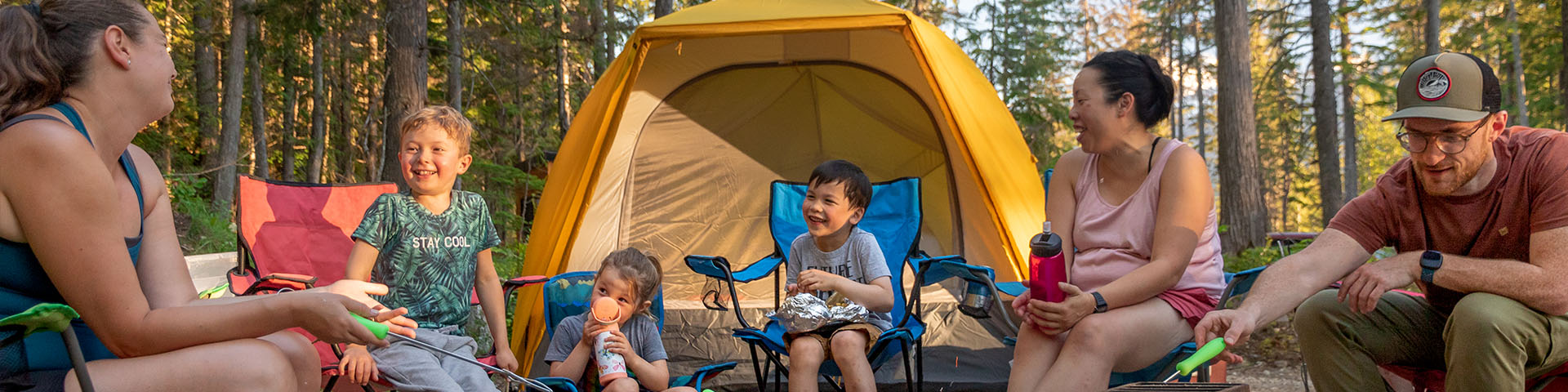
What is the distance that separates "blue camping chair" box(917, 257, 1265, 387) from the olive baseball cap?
508 mm

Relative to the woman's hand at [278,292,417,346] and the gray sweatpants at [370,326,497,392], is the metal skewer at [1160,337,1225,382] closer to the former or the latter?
the woman's hand at [278,292,417,346]

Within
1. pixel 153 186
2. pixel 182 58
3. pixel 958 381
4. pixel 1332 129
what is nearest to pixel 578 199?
pixel 958 381

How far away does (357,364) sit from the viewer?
216 cm

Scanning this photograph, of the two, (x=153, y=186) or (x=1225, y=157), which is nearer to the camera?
(x=153, y=186)

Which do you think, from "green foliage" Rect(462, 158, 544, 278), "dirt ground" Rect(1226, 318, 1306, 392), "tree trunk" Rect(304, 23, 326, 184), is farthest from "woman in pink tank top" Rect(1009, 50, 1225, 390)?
"tree trunk" Rect(304, 23, 326, 184)

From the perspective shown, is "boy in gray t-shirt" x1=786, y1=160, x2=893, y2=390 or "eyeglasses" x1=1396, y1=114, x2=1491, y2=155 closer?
"eyeglasses" x1=1396, y1=114, x2=1491, y2=155

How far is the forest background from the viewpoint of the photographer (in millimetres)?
7309

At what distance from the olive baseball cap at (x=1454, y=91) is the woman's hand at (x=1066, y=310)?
69 cm

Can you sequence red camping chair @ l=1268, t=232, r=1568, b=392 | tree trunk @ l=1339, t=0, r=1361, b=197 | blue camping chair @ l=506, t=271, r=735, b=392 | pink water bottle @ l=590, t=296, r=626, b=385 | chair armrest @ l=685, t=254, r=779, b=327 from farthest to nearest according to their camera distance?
1. tree trunk @ l=1339, t=0, r=1361, b=197
2. chair armrest @ l=685, t=254, r=779, b=327
3. blue camping chair @ l=506, t=271, r=735, b=392
4. pink water bottle @ l=590, t=296, r=626, b=385
5. red camping chair @ l=1268, t=232, r=1568, b=392

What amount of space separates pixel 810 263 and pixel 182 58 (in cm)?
999

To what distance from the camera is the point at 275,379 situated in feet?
4.30

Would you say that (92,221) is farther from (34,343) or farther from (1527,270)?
(1527,270)

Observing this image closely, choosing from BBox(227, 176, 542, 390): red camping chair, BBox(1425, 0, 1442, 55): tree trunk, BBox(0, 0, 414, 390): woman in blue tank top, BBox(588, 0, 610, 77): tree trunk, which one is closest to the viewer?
BBox(0, 0, 414, 390): woman in blue tank top

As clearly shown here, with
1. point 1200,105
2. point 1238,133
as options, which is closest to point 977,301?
point 1238,133
